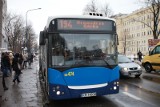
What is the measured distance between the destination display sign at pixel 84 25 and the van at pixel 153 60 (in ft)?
38.1

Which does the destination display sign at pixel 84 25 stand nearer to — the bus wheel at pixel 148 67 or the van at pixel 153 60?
the van at pixel 153 60

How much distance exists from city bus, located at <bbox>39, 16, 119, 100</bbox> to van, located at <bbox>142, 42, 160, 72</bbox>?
11.7 metres

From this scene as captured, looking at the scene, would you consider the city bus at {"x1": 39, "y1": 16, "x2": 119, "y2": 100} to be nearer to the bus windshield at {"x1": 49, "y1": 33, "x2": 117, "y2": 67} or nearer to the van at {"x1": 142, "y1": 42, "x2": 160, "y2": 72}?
the bus windshield at {"x1": 49, "y1": 33, "x2": 117, "y2": 67}

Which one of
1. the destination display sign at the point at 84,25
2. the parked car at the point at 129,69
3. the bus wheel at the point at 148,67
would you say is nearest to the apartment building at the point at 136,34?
the bus wheel at the point at 148,67

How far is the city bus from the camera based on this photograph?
9.26 meters

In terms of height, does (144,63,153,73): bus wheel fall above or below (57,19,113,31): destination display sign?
below

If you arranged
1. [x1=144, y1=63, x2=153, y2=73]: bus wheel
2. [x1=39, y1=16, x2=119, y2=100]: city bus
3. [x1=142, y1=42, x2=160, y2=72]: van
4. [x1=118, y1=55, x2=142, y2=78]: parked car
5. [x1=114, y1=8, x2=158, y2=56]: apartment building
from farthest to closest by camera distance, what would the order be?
[x1=114, y1=8, x2=158, y2=56]: apartment building → [x1=144, y1=63, x2=153, y2=73]: bus wheel → [x1=142, y1=42, x2=160, y2=72]: van → [x1=118, y1=55, x2=142, y2=78]: parked car → [x1=39, y1=16, x2=119, y2=100]: city bus

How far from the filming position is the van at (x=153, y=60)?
20781mm

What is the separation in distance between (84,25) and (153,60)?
12.9m

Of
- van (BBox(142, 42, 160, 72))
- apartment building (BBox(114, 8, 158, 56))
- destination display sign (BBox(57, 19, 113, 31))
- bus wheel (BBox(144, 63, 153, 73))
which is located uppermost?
apartment building (BBox(114, 8, 158, 56))

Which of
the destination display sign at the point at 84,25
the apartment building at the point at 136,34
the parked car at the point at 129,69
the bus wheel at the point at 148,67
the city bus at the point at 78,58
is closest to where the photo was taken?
the city bus at the point at 78,58

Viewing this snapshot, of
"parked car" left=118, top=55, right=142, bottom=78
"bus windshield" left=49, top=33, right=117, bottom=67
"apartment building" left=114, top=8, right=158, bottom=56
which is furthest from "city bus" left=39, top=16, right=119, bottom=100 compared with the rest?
"apartment building" left=114, top=8, right=158, bottom=56

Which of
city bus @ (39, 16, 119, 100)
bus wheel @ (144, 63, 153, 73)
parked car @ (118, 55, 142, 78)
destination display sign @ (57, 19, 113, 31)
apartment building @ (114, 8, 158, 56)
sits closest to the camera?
city bus @ (39, 16, 119, 100)

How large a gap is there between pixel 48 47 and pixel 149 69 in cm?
1475
